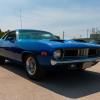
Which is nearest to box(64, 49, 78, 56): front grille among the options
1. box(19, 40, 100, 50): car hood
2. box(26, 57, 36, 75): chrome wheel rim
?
box(19, 40, 100, 50): car hood

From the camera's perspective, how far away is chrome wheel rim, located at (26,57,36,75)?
5.72 metres

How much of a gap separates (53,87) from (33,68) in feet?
3.04

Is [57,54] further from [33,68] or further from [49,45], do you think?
[33,68]

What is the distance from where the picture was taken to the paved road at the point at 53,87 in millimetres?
4406

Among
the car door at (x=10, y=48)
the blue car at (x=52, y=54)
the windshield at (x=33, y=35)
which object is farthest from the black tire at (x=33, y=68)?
the windshield at (x=33, y=35)

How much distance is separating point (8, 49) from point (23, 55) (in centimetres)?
114

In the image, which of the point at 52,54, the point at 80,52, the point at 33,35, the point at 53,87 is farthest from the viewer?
the point at 33,35

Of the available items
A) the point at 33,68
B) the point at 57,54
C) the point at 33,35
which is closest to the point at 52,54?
the point at 57,54

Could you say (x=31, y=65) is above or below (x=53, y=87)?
above

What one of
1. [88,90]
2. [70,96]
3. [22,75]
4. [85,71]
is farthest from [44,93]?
[85,71]

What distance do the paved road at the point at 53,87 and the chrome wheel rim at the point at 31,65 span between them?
226 mm

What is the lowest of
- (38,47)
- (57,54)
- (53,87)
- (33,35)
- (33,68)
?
(53,87)

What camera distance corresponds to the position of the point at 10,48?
274 inches

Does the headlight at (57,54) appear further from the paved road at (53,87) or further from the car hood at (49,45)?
the paved road at (53,87)
